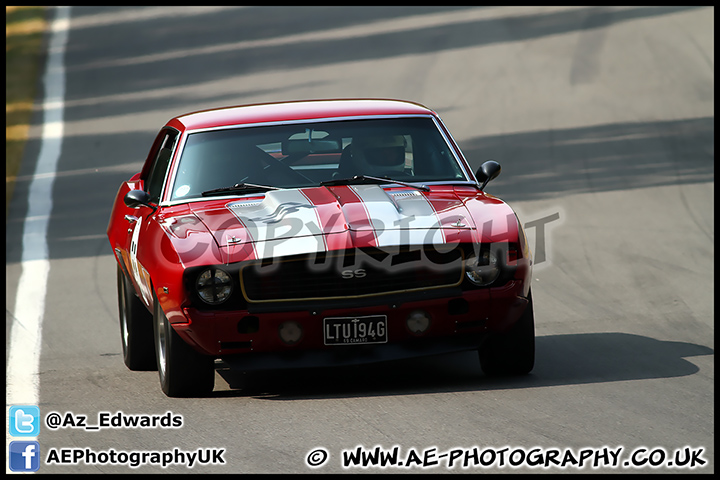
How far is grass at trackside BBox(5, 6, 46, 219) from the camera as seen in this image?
18172 mm

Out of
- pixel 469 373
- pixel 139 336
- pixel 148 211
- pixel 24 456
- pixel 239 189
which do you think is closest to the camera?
pixel 24 456

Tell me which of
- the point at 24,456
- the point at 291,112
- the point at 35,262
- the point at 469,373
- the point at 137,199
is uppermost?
the point at 291,112

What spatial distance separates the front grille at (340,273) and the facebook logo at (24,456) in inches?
54.4

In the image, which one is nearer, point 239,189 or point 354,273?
point 354,273

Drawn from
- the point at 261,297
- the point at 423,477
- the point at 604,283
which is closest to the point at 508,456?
the point at 423,477

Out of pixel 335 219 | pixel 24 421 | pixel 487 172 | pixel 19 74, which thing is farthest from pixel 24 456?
pixel 19 74

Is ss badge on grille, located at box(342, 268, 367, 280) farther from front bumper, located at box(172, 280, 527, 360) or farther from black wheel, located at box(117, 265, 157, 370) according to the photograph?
black wheel, located at box(117, 265, 157, 370)

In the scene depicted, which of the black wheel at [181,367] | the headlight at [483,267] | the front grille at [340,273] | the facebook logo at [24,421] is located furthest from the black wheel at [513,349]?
the facebook logo at [24,421]

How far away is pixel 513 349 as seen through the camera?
663 centimetres

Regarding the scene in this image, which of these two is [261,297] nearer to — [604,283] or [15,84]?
[604,283]

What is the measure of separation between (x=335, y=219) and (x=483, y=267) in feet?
2.90

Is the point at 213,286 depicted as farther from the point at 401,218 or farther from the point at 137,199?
the point at 137,199

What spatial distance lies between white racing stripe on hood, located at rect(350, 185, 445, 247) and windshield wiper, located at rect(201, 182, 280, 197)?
0.65m

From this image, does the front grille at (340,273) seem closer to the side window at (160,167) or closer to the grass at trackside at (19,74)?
the side window at (160,167)
